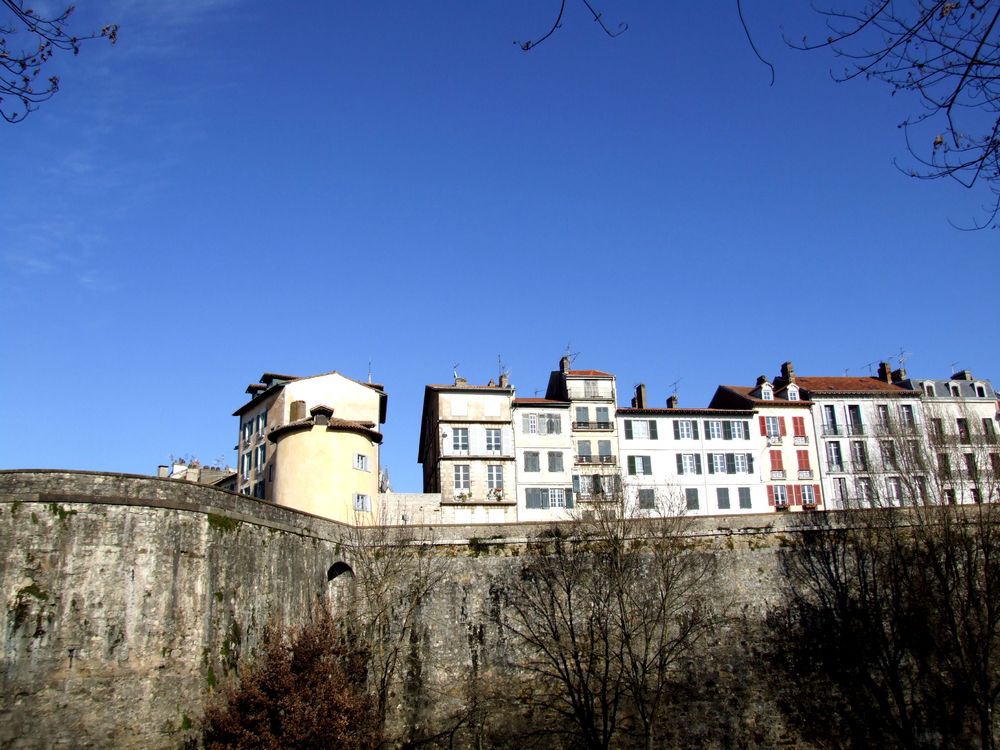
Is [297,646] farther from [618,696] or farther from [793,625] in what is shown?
[793,625]

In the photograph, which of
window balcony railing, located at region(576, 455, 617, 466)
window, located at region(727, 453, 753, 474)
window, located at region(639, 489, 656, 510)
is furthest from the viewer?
window, located at region(727, 453, 753, 474)

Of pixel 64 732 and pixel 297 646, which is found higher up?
pixel 297 646

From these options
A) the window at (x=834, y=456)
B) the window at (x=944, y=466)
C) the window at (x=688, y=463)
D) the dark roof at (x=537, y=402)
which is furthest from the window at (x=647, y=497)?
the window at (x=944, y=466)

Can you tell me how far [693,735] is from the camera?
2920cm

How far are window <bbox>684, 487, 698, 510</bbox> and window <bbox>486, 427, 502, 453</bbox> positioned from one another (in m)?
10.6

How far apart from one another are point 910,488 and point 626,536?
10.7 meters

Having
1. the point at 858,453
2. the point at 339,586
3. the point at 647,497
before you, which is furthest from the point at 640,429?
the point at 339,586

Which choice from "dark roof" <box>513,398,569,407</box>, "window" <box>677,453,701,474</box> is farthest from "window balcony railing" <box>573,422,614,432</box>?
"window" <box>677,453,701,474</box>

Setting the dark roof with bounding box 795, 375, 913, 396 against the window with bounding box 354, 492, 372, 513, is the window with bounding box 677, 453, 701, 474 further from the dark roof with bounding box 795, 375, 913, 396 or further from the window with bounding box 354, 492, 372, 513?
the window with bounding box 354, 492, 372, 513

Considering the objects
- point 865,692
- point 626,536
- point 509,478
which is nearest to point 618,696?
point 626,536

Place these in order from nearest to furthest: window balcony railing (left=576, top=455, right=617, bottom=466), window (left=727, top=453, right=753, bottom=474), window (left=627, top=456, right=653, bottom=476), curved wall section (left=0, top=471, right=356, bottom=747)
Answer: curved wall section (left=0, top=471, right=356, bottom=747)
window balcony railing (left=576, top=455, right=617, bottom=466)
window (left=627, top=456, right=653, bottom=476)
window (left=727, top=453, right=753, bottom=474)

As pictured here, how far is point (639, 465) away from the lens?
160 ft

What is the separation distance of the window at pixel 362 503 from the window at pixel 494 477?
993 cm

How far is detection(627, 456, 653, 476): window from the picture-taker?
48750 millimetres
